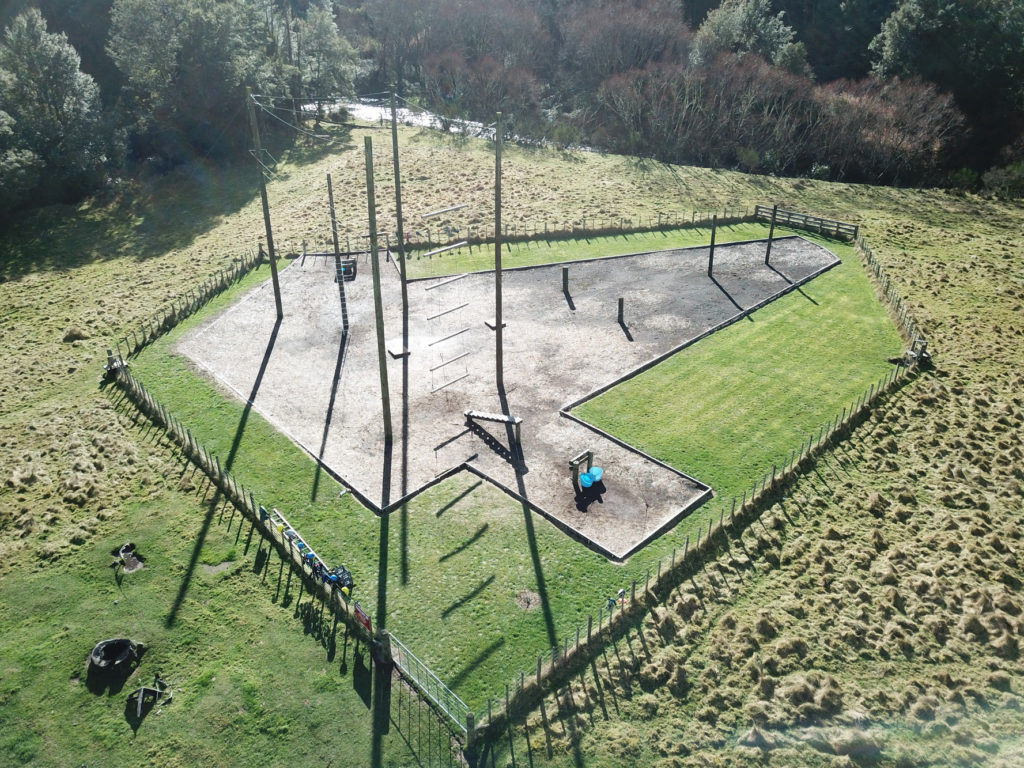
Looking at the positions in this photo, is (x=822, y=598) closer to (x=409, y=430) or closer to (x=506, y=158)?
(x=409, y=430)

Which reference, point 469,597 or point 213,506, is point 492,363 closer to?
point 213,506

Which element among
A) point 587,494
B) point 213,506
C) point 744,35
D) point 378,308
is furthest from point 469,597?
point 744,35

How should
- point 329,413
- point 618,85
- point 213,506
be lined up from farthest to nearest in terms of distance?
1. point 618,85
2. point 329,413
3. point 213,506

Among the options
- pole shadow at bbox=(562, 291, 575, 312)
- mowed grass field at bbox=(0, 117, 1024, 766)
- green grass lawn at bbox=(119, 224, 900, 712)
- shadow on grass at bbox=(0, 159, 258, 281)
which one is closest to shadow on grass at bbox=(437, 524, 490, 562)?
green grass lawn at bbox=(119, 224, 900, 712)

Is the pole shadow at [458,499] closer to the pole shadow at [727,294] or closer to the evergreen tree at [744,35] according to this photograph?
the pole shadow at [727,294]

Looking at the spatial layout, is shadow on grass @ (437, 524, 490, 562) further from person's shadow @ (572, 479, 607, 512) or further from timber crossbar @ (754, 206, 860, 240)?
timber crossbar @ (754, 206, 860, 240)

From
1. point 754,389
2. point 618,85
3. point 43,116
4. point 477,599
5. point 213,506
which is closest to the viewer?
point 477,599

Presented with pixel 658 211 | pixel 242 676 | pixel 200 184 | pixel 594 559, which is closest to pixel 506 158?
pixel 658 211

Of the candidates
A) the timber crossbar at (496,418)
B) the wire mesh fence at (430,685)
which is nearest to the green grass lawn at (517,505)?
the wire mesh fence at (430,685)
